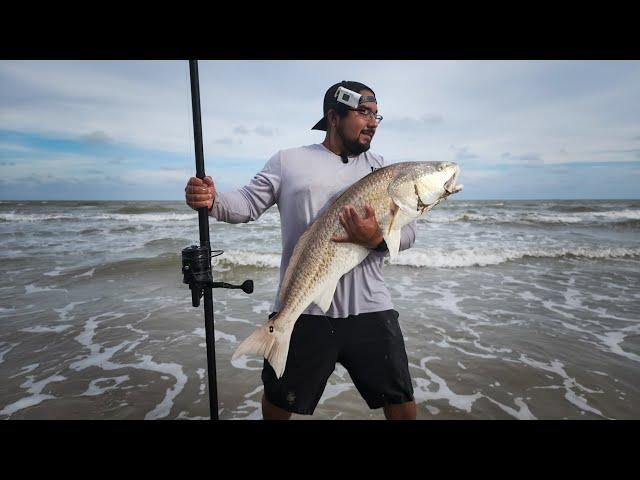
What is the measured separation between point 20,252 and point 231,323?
10997 mm

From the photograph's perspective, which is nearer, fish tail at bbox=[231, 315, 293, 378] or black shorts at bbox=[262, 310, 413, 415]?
fish tail at bbox=[231, 315, 293, 378]

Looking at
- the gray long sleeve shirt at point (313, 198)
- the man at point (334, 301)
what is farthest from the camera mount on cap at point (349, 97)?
the gray long sleeve shirt at point (313, 198)

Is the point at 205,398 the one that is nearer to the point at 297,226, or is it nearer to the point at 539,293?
the point at 297,226

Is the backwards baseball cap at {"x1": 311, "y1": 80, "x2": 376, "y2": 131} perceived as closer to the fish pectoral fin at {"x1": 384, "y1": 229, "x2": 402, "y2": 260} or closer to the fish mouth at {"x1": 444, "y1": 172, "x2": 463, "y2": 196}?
the fish mouth at {"x1": 444, "y1": 172, "x2": 463, "y2": 196}

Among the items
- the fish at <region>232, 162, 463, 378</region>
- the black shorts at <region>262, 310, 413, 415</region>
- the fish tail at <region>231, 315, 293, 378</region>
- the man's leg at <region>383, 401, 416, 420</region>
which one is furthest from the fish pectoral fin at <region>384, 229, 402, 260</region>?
the man's leg at <region>383, 401, 416, 420</region>

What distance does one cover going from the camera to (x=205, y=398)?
13.9 feet

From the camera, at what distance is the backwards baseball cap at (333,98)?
236 cm

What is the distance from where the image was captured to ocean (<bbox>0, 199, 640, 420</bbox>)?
4.07 metres

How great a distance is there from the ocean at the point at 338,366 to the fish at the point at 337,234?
226cm

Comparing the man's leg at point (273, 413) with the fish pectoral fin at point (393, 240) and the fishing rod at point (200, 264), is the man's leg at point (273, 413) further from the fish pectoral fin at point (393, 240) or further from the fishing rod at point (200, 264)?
the fish pectoral fin at point (393, 240)
